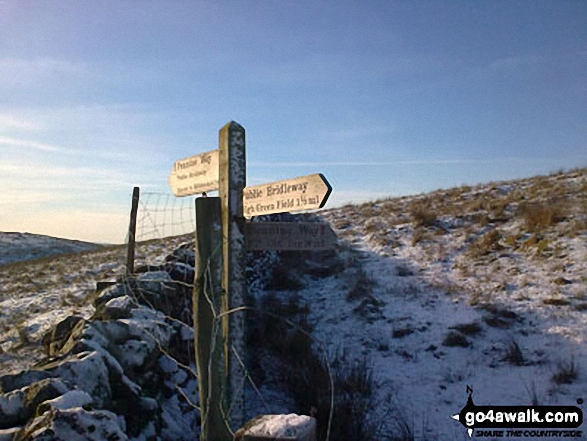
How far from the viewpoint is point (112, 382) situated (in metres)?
3.97

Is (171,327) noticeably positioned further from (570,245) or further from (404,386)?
(570,245)

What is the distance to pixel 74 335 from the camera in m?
4.43

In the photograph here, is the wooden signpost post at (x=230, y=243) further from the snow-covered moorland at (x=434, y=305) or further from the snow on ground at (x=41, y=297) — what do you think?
the snow on ground at (x=41, y=297)

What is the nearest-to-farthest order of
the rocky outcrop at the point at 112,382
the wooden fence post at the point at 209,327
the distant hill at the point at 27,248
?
the rocky outcrop at the point at 112,382 < the wooden fence post at the point at 209,327 < the distant hill at the point at 27,248

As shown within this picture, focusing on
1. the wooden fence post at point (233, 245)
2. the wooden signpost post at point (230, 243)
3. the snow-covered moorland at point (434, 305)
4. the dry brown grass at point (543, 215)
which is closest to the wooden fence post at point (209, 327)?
the wooden signpost post at point (230, 243)

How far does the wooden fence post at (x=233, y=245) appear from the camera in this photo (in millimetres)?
3652

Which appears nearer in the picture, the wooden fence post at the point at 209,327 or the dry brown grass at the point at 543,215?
the wooden fence post at the point at 209,327

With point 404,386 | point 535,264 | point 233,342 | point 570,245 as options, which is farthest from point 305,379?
point 570,245

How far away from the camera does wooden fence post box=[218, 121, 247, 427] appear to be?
365cm

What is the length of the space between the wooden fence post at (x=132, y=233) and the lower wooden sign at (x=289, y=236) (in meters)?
4.53

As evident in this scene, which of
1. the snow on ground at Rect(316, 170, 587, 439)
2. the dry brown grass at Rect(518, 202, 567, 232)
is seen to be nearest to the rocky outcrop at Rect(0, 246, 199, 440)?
the snow on ground at Rect(316, 170, 587, 439)

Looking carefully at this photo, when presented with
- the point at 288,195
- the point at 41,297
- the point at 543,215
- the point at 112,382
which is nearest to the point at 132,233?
the point at 41,297

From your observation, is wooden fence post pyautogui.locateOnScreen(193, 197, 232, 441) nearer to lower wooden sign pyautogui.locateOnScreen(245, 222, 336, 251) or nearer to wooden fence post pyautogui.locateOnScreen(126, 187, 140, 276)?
lower wooden sign pyautogui.locateOnScreen(245, 222, 336, 251)

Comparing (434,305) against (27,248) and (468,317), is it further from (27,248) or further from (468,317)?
(27,248)
